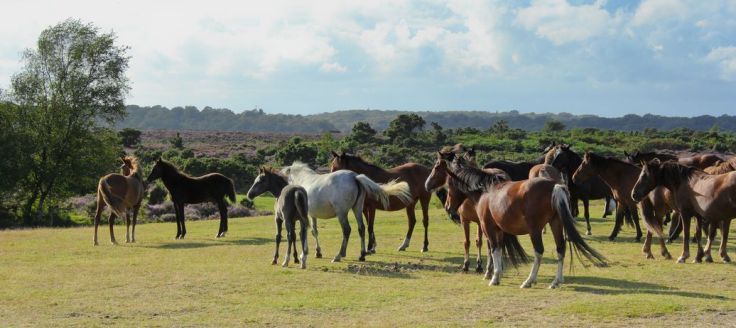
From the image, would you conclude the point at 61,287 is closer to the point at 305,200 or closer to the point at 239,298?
the point at 239,298

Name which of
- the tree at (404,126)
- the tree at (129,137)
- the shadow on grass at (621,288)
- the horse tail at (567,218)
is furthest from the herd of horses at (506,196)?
the tree at (404,126)

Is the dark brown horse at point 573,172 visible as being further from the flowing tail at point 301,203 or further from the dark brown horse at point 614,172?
the flowing tail at point 301,203

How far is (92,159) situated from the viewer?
33.5m

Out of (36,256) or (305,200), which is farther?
(36,256)

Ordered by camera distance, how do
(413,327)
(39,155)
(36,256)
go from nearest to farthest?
(413,327)
(36,256)
(39,155)

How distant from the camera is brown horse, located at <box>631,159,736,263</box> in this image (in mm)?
12555

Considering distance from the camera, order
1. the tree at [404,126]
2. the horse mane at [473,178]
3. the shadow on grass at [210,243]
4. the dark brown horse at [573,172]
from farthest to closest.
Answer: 1. the tree at [404,126]
2. the dark brown horse at [573,172]
3. the shadow on grass at [210,243]
4. the horse mane at [473,178]

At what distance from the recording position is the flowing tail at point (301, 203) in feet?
43.1

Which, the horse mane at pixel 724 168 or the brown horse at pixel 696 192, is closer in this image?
the brown horse at pixel 696 192

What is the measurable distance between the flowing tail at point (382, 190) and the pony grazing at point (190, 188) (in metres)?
7.04

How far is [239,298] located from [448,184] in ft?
14.5

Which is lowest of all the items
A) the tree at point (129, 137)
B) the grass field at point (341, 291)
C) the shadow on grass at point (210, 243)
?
the shadow on grass at point (210, 243)

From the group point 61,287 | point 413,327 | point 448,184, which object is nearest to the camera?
point 413,327

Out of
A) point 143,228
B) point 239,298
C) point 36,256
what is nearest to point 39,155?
point 143,228
